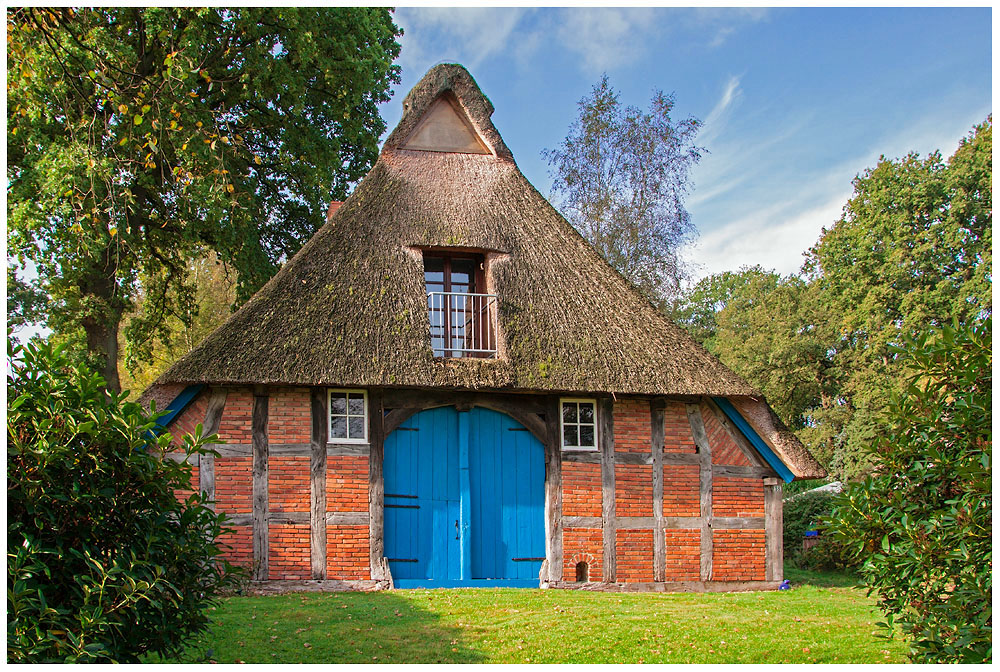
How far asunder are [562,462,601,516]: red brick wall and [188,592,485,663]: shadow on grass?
2.96 metres

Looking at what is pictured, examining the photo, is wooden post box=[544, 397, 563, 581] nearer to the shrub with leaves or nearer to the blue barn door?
the blue barn door

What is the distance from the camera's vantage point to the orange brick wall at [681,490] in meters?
12.3

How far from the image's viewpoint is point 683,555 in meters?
12.3

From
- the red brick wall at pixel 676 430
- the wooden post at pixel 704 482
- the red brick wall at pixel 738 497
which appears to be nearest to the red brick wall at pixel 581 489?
the red brick wall at pixel 676 430

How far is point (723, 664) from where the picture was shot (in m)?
7.19

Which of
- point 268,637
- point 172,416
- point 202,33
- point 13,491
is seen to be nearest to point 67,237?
point 202,33

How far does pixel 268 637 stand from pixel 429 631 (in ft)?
5.03

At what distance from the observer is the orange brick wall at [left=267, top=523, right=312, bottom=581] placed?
11234 millimetres

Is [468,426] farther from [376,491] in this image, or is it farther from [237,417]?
[237,417]

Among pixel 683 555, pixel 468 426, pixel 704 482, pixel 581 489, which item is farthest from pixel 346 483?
pixel 704 482

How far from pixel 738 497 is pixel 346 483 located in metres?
5.69

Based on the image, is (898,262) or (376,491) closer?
(376,491)

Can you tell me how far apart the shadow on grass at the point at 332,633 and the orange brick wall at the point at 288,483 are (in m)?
1.47

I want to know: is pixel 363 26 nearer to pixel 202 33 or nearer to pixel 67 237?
pixel 202 33
